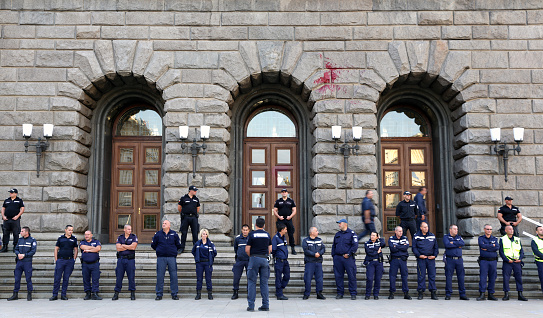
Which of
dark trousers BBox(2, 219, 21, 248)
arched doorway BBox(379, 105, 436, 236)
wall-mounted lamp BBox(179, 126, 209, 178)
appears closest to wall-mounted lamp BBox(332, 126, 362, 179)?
arched doorway BBox(379, 105, 436, 236)

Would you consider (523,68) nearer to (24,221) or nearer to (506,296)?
(506,296)

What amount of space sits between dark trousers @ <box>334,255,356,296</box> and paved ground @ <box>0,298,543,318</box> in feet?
1.12

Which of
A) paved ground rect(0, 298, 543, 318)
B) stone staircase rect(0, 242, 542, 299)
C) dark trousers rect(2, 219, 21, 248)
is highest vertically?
dark trousers rect(2, 219, 21, 248)

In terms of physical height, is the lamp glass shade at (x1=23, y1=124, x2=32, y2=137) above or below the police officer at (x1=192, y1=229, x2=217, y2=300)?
above

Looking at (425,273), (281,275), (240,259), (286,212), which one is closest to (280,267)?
(281,275)

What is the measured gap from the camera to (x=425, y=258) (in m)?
11.7

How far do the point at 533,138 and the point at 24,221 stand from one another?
1421cm

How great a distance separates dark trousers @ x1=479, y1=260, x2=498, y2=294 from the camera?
455 inches

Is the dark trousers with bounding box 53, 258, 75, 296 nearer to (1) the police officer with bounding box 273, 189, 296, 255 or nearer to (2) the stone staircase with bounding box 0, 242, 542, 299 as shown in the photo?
(2) the stone staircase with bounding box 0, 242, 542, 299

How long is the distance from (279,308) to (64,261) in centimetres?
523

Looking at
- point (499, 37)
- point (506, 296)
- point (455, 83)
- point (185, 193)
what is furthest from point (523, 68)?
point (185, 193)

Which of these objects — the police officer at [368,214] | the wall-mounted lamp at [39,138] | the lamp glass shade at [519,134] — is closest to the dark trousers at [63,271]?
the wall-mounted lamp at [39,138]

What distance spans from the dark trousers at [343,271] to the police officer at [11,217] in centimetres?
823

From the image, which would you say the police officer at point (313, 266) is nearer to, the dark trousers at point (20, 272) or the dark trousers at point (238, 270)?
the dark trousers at point (238, 270)
